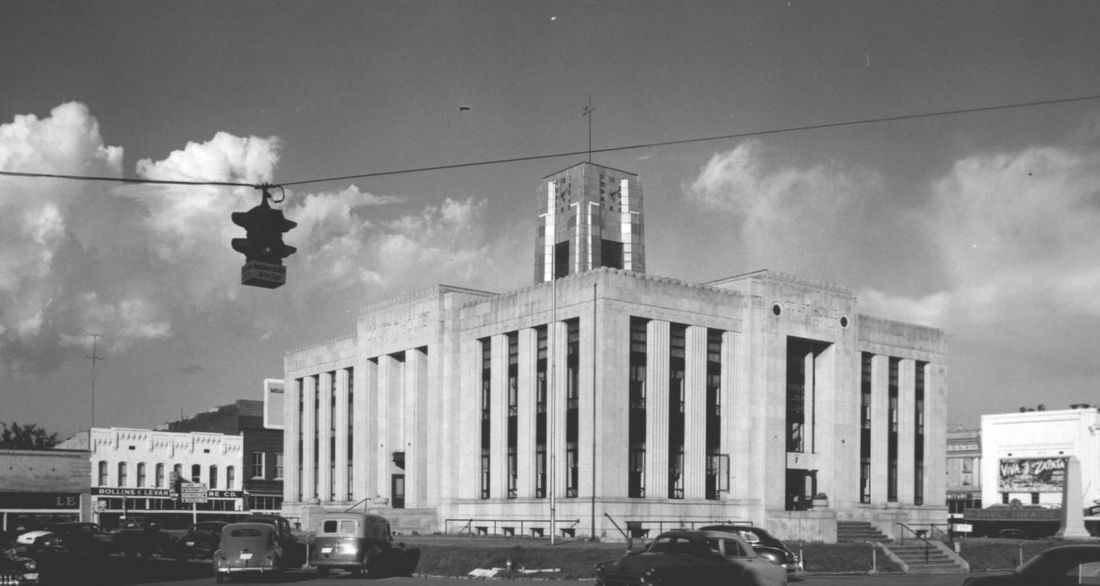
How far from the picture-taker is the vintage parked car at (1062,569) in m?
19.3

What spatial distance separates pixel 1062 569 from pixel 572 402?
116 feet

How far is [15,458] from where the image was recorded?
7612cm

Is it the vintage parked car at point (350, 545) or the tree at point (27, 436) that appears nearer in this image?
the vintage parked car at point (350, 545)

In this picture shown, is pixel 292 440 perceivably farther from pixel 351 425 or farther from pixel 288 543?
pixel 288 543

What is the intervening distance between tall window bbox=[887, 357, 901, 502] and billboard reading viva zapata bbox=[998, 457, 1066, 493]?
140 feet

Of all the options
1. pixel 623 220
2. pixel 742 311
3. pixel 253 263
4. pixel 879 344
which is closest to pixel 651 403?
pixel 742 311

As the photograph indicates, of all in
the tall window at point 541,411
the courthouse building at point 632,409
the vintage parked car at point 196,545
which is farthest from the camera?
the tall window at point 541,411

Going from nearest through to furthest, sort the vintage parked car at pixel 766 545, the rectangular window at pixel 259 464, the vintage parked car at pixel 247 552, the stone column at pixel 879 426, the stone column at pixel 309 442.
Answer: the vintage parked car at pixel 247 552 → the vintage parked car at pixel 766 545 → the stone column at pixel 879 426 → the stone column at pixel 309 442 → the rectangular window at pixel 259 464

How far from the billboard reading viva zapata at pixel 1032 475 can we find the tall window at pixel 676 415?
189 ft

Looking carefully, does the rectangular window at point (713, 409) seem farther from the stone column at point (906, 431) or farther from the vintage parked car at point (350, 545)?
the vintage parked car at point (350, 545)

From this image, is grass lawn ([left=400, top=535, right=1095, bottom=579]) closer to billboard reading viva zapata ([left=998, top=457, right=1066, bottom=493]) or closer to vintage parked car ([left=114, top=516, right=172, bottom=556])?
vintage parked car ([left=114, top=516, right=172, bottom=556])

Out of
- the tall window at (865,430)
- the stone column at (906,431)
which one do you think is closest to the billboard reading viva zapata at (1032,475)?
the stone column at (906,431)

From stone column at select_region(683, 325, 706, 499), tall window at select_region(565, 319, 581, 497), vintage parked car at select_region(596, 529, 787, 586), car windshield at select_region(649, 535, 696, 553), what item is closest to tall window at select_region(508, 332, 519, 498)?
tall window at select_region(565, 319, 581, 497)

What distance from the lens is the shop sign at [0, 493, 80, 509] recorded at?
75.9m
